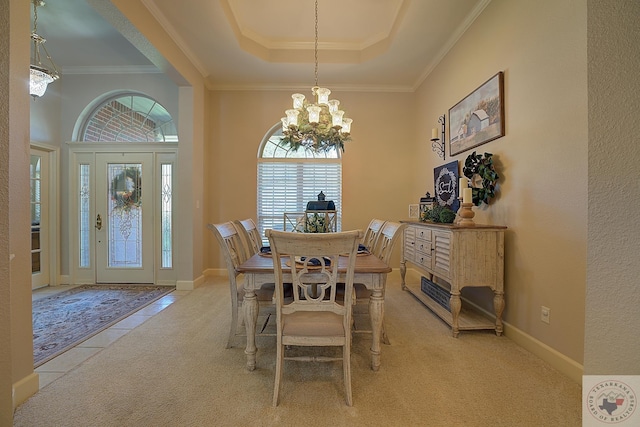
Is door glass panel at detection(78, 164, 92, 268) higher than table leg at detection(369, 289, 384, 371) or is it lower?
higher

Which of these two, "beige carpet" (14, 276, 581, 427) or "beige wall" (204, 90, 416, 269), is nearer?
"beige carpet" (14, 276, 581, 427)

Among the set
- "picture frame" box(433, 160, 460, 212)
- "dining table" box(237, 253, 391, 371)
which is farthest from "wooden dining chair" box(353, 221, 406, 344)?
"picture frame" box(433, 160, 460, 212)

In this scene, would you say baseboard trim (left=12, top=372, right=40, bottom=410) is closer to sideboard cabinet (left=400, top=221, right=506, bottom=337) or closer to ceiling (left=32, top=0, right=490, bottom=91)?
ceiling (left=32, top=0, right=490, bottom=91)

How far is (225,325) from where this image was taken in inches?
105

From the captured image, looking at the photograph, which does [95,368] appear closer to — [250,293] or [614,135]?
[250,293]

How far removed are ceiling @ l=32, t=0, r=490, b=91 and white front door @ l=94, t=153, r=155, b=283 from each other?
1.46 m

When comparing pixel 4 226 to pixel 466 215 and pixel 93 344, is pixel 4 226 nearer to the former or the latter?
pixel 93 344

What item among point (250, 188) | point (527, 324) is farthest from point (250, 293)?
point (250, 188)

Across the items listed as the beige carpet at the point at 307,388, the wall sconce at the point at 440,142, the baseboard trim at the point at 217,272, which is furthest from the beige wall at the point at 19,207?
the wall sconce at the point at 440,142

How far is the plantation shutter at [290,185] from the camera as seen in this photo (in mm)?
4621

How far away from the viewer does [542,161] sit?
204 centimetres

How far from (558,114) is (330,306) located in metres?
2.07

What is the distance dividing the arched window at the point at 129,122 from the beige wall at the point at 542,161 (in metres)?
4.32

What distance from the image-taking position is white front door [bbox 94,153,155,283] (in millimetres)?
4062
